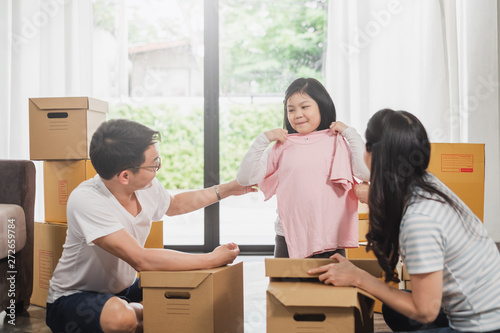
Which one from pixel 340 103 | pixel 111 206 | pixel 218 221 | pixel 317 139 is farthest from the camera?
pixel 218 221

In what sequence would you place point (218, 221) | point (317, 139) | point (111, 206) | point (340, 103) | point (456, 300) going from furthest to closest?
point (218, 221), point (340, 103), point (317, 139), point (111, 206), point (456, 300)

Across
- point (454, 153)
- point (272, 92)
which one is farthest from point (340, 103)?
point (454, 153)

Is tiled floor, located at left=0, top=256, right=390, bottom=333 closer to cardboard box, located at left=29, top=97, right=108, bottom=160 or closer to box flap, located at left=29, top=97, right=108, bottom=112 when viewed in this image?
cardboard box, located at left=29, top=97, right=108, bottom=160

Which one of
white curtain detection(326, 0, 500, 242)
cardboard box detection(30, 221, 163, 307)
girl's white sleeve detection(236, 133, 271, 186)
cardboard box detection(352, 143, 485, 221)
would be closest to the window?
white curtain detection(326, 0, 500, 242)

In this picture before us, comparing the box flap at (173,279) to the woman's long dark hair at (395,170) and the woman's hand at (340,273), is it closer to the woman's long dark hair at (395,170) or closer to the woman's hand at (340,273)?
the woman's hand at (340,273)

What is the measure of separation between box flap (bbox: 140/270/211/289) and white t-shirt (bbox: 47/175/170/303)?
18 centimetres

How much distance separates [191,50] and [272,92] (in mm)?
633

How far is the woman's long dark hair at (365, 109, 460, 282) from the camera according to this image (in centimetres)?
124

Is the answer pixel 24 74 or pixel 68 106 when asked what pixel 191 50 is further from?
pixel 68 106

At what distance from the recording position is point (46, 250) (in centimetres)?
225

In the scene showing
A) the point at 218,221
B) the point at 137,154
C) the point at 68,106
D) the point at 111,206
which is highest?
the point at 68,106

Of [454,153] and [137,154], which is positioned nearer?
[137,154]

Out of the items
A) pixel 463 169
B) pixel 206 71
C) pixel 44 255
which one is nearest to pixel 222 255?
pixel 44 255

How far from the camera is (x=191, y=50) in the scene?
351cm
